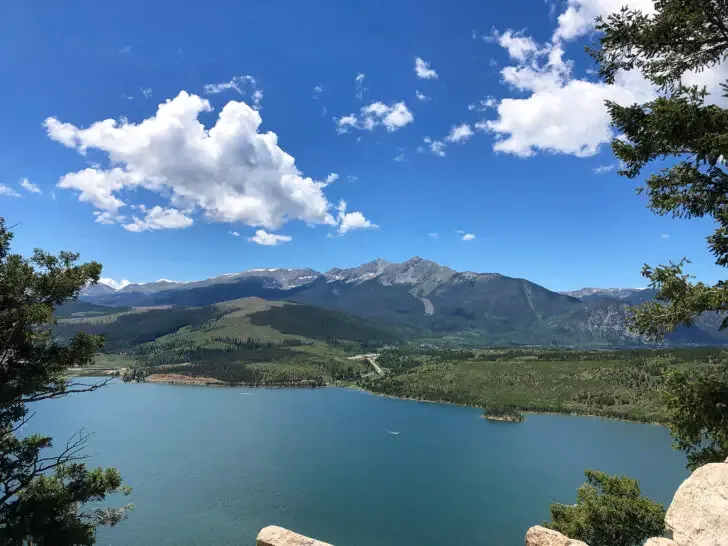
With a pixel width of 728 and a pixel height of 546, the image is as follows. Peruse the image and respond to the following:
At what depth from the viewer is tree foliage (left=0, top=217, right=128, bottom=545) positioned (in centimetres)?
2014

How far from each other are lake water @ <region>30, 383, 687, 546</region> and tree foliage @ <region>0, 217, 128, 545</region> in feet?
188

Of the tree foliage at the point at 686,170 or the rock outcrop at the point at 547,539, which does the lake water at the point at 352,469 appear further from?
the tree foliage at the point at 686,170

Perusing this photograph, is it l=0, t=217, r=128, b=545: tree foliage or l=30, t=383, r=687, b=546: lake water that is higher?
l=0, t=217, r=128, b=545: tree foliage

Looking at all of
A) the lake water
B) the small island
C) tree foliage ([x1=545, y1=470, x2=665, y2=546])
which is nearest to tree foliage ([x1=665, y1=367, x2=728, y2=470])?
tree foliage ([x1=545, y1=470, x2=665, y2=546])

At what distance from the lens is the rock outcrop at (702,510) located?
29.4 feet

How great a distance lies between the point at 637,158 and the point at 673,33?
3806 millimetres

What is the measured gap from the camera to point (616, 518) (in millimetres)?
37969

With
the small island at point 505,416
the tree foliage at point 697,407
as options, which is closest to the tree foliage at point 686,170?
the tree foliage at point 697,407

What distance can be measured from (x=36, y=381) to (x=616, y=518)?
143 ft

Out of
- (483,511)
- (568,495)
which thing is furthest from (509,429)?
(483,511)

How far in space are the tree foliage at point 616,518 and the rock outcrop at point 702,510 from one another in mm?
35023

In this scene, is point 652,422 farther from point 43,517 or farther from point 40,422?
point 40,422

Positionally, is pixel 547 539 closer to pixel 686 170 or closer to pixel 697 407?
pixel 697 407

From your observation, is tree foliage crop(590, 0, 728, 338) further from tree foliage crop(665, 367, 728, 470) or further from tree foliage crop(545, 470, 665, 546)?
tree foliage crop(545, 470, 665, 546)
